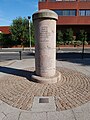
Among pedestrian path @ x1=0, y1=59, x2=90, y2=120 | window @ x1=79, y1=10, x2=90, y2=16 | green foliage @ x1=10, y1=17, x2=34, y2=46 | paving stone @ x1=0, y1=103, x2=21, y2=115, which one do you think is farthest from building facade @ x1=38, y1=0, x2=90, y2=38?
paving stone @ x1=0, y1=103, x2=21, y2=115

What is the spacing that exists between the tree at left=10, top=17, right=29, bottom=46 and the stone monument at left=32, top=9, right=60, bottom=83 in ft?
82.5

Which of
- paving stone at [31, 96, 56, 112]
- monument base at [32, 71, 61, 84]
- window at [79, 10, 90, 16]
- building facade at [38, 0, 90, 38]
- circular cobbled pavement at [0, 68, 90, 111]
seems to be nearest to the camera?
paving stone at [31, 96, 56, 112]

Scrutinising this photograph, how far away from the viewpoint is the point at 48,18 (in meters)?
Answer: 6.88

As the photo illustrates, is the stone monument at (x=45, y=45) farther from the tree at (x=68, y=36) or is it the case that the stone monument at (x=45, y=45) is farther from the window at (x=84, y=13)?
the window at (x=84, y=13)

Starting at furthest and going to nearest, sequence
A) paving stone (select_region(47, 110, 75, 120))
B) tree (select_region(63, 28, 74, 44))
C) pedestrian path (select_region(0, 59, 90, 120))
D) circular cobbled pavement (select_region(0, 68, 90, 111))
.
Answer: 1. tree (select_region(63, 28, 74, 44))
2. circular cobbled pavement (select_region(0, 68, 90, 111))
3. pedestrian path (select_region(0, 59, 90, 120))
4. paving stone (select_region(47, 110, 75, 120))

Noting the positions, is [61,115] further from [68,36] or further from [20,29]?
[68,36]

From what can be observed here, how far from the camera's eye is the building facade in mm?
36688

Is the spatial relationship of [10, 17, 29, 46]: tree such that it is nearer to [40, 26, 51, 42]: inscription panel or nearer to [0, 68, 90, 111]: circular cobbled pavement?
[0, 68, 90, 111]: circular cobbled pavement

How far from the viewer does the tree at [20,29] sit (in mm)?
31625

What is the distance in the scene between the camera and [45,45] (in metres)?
7.05

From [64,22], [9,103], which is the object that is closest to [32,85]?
[9,103]

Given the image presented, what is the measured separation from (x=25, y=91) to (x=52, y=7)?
33662 mm

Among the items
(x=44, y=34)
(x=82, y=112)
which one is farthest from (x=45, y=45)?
(x=82, y=112)

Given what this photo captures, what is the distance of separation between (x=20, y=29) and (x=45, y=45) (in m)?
25.5
